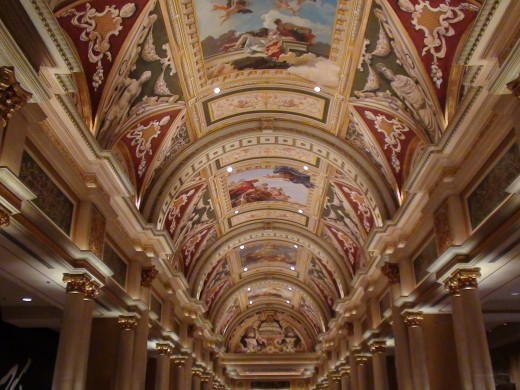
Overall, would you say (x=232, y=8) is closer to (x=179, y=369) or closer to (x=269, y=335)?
(x=179, y=369)

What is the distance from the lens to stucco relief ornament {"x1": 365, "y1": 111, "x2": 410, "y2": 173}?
46.6 feet

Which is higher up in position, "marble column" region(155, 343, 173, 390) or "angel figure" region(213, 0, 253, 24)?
"angel figure" region(213, 0, 253, 24)

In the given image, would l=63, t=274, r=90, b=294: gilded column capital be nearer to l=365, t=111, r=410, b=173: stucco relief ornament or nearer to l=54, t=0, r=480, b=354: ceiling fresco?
l=54, t=0, r=480, b=354: ceiling fresco

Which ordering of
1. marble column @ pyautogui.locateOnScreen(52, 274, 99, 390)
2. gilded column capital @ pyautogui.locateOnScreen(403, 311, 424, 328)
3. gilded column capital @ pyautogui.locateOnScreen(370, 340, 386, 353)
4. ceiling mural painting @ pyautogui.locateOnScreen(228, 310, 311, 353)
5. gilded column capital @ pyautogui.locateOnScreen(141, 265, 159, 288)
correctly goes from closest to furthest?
marble column @ pyautogui.locateOnScreen(52, 274, 99, 390) → gilded column capital @ pyautogui.locateOnScreen(403, 311, 424, 328) → gilded column capital @ pyautogui.locateOnScreen(141, 265, 159, 288) → gilded column capital @ pyautogui.locateOnScreen(370, 340, 386, 353) → ceiling mural painting @ pyautogui.locateOnScreen(228, 310, 311, 353)

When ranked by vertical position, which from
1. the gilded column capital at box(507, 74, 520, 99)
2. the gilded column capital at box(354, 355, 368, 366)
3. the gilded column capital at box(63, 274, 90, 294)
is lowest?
the gilded column capital at box(354, 355, 368, 366)

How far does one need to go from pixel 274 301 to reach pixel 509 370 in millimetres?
22098

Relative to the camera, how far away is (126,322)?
47.2 ft

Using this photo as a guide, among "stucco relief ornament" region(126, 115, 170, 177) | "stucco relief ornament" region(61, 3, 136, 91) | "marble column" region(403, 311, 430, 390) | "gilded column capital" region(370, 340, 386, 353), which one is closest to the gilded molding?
"stucco relief ornament" region(61, 3, 136, 91)

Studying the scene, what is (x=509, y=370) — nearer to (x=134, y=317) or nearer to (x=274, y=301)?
(x=134, y=317)

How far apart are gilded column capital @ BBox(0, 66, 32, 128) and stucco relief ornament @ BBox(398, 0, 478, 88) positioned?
7582 mm

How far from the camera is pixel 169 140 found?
52.1 feet

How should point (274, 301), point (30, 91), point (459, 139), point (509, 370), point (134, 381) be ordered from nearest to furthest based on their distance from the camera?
point (30, 91), point (459, 139), point (134, 381), point (509, 370), point (274, 301)

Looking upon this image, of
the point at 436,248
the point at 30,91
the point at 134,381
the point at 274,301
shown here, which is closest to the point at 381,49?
the point at 436,248

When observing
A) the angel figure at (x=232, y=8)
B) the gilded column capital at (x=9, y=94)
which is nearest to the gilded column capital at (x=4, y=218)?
the gilded column capital at (x=9, y=94)
